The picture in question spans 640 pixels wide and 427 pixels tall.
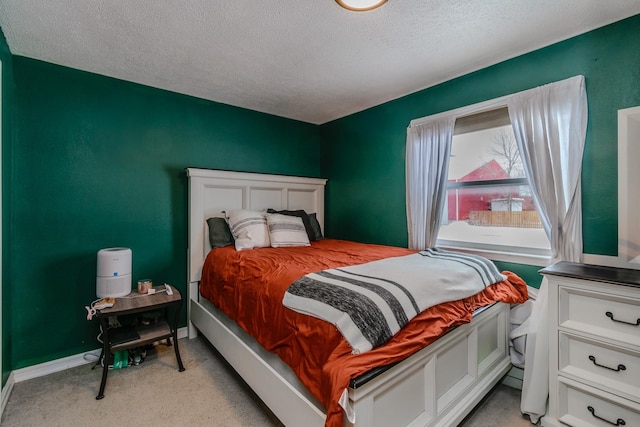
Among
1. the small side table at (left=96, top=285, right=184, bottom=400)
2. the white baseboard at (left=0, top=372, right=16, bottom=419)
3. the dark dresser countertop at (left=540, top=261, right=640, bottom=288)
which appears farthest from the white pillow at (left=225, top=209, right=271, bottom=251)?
the dark dresser countertop at (left=540, top=261, right=640, bottom=288)

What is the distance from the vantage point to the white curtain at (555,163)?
1861 millimetres

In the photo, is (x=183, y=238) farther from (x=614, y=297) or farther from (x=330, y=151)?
(x=614, y=297)

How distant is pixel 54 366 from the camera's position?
87.8 inches

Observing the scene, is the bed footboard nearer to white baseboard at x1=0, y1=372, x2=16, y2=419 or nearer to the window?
the window

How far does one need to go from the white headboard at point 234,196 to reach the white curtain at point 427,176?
130 centimetres

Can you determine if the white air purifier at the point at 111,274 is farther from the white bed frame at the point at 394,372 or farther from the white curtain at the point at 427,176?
the white curtain at the point at 427,176

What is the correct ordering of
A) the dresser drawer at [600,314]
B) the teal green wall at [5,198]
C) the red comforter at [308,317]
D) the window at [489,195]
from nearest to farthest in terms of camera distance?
the red comforter at [308,317]
the dresser drawer at [600,314]
the teal green wall at [5,198]
the window at [489,195]

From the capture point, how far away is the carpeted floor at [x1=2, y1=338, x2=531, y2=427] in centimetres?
167

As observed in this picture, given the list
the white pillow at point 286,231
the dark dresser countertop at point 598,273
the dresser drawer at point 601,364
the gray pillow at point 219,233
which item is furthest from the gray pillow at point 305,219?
the dresser drawer at point 601,364

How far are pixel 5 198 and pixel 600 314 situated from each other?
11.8 ft

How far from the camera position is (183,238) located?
2873mm

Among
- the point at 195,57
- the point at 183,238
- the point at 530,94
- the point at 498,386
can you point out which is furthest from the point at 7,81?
the point at 498,386

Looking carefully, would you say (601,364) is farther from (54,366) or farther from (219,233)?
(54,366)

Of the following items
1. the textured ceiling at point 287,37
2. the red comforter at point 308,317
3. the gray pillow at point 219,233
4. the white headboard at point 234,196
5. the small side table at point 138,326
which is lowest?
the small side table at point 138,326
